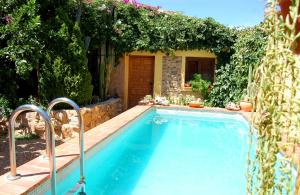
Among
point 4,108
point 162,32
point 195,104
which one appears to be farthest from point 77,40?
point 195,104

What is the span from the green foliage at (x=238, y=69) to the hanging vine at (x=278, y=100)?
35.1 feet

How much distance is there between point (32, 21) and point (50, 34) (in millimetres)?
880

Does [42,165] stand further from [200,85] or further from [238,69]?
[238,69]

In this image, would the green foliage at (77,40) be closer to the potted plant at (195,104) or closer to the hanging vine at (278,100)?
the potted plant at (195,104)

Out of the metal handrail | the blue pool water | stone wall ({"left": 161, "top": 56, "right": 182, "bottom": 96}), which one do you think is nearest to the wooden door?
stone wall ({"left": 161, "top": 56, "right": 182, "bottom": 96})

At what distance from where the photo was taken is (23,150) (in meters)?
6.47

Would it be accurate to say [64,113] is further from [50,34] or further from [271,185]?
[271,185]

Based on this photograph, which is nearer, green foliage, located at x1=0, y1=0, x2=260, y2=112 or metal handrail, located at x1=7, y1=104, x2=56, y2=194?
metal handrail, located at x1=7, y1=104, x2=56, y2=194

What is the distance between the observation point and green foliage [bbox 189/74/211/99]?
1257cm

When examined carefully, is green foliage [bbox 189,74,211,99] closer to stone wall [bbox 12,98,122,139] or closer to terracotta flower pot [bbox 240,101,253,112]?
terracotta flower pot [bbox 240,101,253,112]

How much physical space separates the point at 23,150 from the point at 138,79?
25.2ft

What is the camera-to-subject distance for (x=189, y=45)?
41.6ft

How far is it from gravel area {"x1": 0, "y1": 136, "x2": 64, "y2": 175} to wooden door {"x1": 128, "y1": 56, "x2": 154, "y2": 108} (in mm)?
6095

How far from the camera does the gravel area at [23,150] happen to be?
5.65m
